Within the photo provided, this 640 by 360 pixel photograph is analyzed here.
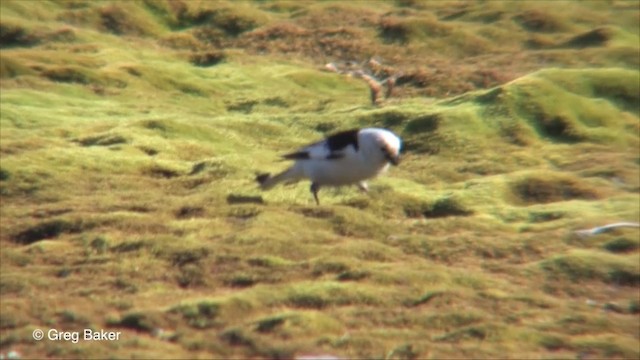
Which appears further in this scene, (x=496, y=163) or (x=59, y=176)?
(x=496, y=163)

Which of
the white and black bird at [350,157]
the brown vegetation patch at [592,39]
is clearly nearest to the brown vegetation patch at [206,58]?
the brown vegetation patch at [592,39]

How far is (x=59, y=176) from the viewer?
62.6ft

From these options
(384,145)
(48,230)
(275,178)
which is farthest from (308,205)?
(48,230)

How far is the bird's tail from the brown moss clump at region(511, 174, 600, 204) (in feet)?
11.9

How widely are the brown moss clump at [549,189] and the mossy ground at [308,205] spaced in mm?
41

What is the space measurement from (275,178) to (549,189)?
175 inches

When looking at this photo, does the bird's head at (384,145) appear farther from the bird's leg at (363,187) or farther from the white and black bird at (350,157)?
the bird's leg at (363,187)

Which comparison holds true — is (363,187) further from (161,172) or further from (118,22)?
(118,22)

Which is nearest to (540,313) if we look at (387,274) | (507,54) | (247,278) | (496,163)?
(387,274)

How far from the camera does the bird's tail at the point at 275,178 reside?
1791cm

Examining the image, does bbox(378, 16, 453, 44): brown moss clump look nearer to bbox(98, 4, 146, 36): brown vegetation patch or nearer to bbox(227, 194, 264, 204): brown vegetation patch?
bbox(98, 4, 146, 36): brown vegetation patch

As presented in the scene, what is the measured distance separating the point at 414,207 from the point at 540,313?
506 cm

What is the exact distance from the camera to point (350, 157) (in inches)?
664

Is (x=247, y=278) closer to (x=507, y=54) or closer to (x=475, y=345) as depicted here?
(x=475, y=345)
